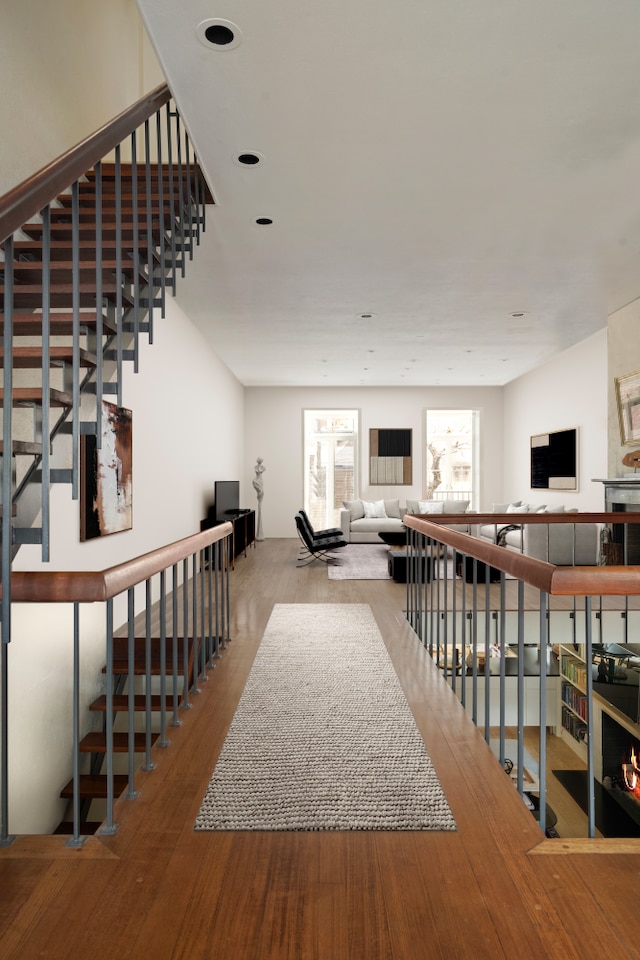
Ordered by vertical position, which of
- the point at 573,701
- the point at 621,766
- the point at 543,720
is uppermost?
the point at 543,720

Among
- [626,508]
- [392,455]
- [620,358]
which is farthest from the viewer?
[392,455]

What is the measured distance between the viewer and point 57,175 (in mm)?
1841

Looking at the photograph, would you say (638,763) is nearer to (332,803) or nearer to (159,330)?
(332,803)

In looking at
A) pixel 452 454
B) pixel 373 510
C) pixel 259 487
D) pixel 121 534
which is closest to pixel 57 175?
pixel 121 534

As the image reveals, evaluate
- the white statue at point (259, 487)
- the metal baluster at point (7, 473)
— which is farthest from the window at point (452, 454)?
the metal baluster at point (7, 473)

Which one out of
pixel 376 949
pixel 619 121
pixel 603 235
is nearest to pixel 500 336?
pixel 603 235

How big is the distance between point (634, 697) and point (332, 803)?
3.99 meters

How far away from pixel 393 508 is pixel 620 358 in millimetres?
5431

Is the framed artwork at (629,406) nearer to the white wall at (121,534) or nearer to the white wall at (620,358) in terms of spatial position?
the white wall at (620,358)

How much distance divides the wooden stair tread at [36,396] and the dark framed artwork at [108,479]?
1.69 meters

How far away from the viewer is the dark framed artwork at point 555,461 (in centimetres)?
858

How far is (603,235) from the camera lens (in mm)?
4625

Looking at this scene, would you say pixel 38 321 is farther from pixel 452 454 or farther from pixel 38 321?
pixel 452 454

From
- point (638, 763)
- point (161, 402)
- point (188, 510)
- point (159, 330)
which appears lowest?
point (638, 763)
